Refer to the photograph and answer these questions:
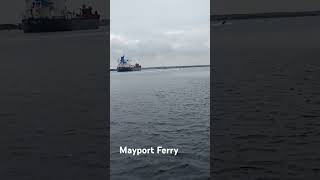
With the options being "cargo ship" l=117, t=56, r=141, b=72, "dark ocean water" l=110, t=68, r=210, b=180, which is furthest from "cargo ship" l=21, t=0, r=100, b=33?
"cargo ship" l=117, t=56, r=141, b=72

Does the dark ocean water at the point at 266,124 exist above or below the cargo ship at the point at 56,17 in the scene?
below

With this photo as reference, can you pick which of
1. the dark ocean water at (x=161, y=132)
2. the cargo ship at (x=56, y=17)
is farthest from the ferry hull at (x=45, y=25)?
the dark ocean water at (x=161, y=132)

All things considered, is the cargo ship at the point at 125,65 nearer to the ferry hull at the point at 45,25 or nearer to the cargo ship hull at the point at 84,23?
the cargo ship hull at the point at 84,23

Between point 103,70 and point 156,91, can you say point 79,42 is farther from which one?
point 156,91

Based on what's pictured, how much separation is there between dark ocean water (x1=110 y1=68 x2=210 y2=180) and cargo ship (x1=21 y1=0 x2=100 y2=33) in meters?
47.9

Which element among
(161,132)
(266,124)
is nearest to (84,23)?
(266,124)

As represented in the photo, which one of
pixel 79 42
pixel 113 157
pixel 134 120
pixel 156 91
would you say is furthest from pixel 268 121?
pixel 79 42

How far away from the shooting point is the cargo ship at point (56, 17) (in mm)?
72000

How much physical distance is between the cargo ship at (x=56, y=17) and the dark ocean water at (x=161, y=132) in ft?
157

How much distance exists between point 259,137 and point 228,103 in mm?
6037

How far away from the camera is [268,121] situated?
60.2 ft

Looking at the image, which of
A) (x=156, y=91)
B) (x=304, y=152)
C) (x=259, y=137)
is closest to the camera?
(x=304, y=152)

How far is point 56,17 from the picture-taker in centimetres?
7544

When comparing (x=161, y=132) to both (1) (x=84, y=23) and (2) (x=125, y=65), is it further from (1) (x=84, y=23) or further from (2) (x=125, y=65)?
(1) (x=84, y=23)
